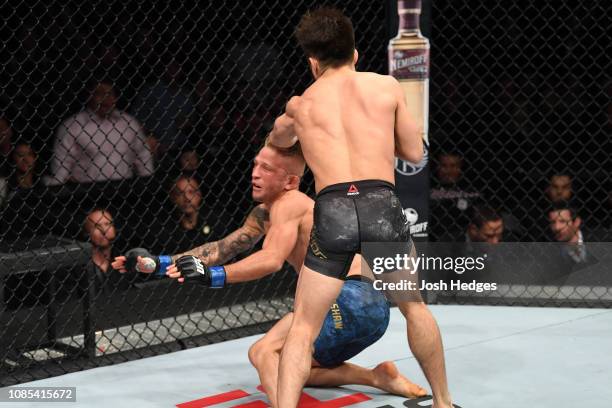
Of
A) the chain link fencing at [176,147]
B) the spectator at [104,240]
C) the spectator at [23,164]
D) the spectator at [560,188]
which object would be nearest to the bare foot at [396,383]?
the chain link fencing at [176,147]

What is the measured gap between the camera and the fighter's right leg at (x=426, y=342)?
9.43 feet

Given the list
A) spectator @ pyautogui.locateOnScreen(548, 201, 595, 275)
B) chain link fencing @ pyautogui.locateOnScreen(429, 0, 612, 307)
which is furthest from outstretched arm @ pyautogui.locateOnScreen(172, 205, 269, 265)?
spectator @ pyautogui.locateOnScreen(548, 201, 595, 275)

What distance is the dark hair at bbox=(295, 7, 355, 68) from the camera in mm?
2818

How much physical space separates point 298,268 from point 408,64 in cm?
128

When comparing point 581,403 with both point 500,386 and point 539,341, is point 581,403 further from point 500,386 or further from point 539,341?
point 539,341

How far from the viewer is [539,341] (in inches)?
158

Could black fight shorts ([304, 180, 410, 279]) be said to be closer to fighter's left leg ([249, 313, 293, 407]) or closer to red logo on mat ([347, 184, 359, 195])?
red logo on mat ([347, 184, 359, 195])

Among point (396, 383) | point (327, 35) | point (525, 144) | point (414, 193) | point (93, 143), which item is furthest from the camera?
point (525, 144)

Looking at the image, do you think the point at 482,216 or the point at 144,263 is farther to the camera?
the point at 482,216

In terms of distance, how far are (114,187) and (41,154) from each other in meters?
0.72

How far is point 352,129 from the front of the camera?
2.84 meters

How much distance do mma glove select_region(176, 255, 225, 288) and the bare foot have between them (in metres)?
0.64

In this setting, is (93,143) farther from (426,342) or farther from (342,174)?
(426,342)

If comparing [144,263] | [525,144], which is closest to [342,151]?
[144,263]
